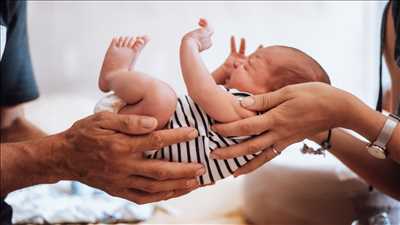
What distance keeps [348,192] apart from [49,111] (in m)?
0.62

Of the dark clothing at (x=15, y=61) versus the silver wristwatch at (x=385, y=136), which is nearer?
the silver wristwatch at (x=385, y=136)

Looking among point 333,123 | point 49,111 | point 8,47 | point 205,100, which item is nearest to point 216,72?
point 205,100

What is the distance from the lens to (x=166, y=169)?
2.57ft

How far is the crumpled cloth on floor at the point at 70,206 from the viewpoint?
1.08 m

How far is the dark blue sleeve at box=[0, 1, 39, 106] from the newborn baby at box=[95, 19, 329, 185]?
38cm

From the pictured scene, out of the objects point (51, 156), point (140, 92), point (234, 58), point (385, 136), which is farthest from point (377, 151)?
point (51, 156)

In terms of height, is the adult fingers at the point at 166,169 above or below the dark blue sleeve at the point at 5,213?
above

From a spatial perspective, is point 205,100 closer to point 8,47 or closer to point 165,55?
point 165,55

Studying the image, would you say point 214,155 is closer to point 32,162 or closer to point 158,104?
point 158,104

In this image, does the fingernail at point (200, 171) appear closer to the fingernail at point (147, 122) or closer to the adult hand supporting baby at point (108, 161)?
the adult hand supporting baby at point (108, 161)

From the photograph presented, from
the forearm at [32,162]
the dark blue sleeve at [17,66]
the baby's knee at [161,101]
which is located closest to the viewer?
the baby's knee at [161,101]

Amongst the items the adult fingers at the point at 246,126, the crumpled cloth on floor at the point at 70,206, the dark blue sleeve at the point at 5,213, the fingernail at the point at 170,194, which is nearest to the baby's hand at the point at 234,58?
the adult fingers at the point at 246,126

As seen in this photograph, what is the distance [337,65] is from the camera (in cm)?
87

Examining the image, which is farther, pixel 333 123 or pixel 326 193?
pixel 326 193
